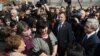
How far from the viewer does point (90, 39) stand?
6.97 metres

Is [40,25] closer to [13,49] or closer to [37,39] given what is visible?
[37,39]

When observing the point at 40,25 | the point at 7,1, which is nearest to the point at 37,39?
the point at 40,25

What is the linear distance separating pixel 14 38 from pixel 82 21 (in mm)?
4844

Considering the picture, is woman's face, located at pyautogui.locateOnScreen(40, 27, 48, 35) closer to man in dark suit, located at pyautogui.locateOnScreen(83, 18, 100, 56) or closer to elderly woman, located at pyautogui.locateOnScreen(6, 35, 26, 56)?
man in dark suit, located at pyautogui.locateOnScreen(83, 18, 100, 56)

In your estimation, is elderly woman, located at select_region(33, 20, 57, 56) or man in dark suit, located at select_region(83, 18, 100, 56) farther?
elderly woman, located at select_region(33, 20, 57, 56)

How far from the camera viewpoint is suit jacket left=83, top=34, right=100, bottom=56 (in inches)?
270

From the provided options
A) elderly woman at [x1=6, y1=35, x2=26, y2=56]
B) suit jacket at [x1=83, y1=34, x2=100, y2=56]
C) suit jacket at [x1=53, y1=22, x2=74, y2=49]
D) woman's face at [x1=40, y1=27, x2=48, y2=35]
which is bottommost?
suit jacket at [x1=53, y1=22, x2=74, y2=49]

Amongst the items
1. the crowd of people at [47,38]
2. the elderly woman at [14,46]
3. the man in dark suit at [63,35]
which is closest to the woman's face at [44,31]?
the crowd of people at [47,38]

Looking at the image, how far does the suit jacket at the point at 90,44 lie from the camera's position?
686cm

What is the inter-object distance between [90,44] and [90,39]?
10 cm

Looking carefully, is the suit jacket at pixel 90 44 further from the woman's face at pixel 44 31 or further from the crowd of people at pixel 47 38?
the woman's face at pixel 44 31

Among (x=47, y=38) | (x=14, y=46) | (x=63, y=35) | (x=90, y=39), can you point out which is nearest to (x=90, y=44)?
(x=90, y=39)

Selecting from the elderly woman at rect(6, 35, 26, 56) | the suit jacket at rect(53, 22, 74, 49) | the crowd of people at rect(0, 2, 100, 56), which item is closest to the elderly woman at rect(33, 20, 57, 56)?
the crowd of people at rect(0, 2, 100, 56)

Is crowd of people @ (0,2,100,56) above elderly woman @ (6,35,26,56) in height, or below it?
below
